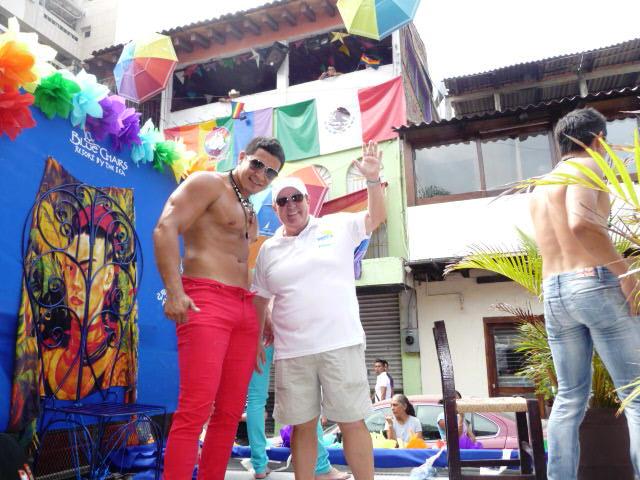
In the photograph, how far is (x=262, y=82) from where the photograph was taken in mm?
14820

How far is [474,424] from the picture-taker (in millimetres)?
5742

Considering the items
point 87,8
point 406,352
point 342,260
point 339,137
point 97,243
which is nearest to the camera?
point 342,260

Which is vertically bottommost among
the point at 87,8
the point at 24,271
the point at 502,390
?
the point at 502,390

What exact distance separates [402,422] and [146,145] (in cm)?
427

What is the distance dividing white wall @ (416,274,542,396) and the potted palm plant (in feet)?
24.3

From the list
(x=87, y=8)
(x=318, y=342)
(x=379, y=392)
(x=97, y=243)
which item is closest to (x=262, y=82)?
(x=379, y=392)

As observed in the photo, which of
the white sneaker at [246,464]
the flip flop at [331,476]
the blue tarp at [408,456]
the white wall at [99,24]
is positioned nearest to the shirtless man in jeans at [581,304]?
the flip flop at [331,476]

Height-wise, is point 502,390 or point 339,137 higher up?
point 339,137

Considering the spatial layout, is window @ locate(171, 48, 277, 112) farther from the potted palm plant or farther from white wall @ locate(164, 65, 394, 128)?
the potted palm plant

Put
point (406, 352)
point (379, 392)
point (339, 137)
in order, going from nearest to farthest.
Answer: point (379, 392) < point (406, 352) < point (339, 137)

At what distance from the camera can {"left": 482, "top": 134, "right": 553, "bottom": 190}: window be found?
10539 millimetres

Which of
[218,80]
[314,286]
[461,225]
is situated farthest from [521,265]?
[218,80]

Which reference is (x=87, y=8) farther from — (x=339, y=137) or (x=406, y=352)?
(x=406, y=352)

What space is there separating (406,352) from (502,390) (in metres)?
2.10
